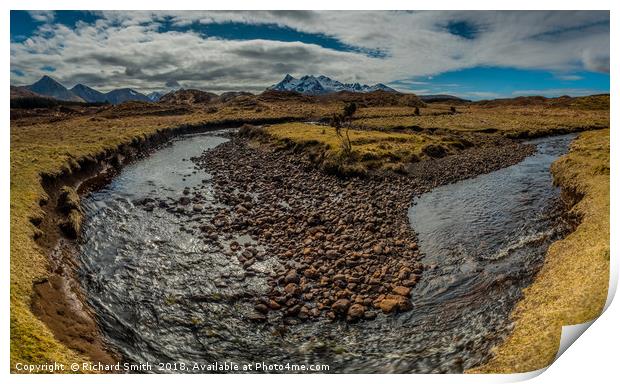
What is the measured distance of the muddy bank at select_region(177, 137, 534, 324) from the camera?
15117 millimetres

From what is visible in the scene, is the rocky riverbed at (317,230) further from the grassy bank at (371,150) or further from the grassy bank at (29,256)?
the grassy bank at (29,256)

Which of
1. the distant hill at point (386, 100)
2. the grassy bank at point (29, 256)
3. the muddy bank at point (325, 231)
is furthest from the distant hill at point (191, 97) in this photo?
the grassy bank at point (29, 256)

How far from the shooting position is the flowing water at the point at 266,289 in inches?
476

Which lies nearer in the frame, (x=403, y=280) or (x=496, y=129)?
(x=403, y=280)

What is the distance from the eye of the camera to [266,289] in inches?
635

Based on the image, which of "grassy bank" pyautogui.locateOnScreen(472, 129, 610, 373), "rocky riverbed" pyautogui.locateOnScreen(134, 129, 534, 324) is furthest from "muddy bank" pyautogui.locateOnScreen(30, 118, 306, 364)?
"grassy bank" pyautogui.locateOnScreen(472, 129, 610, 373)

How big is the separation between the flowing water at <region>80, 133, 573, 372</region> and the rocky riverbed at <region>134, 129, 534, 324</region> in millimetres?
607

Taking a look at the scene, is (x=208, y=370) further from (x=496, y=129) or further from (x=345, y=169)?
(x=496, y=129)

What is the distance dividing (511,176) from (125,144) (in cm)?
4269

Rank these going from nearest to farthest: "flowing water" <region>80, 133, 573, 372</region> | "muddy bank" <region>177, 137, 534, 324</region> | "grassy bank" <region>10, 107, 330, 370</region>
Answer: "grassy bank" <region>10, 107, 330, 370</region> < "flowing water" <region>80, 133, 573, 372</region> < "muddy bank" <region>177, 137, 534, 324</region>

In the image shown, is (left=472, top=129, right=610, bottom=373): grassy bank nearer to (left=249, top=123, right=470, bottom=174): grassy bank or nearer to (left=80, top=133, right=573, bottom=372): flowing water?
(left=80, top=133, right=573, bottom=372): flowing water

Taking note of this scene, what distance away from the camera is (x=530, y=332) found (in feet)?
36.8

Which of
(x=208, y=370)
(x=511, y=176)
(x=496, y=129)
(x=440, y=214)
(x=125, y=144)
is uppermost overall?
(x=496, y=129)

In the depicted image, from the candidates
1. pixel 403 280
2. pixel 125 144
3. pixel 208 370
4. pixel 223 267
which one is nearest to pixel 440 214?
pixel 403 280
